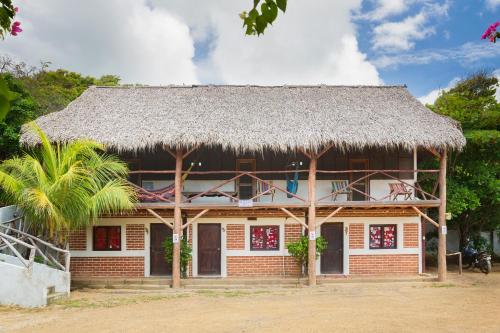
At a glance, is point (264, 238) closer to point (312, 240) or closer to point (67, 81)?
point (312, 240)

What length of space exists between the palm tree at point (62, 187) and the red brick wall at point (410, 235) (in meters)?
8.50

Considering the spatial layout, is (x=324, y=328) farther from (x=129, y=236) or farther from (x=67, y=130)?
(x=67, y=130)

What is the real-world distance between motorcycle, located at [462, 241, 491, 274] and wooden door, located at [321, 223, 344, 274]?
473cm

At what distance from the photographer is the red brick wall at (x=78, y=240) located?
14.6 meters

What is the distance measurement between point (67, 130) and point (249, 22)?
12.4 metres

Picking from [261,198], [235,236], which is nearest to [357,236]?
[261,198]

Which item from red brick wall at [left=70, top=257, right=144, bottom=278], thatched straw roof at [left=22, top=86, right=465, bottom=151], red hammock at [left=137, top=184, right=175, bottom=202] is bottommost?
red brick wall at [left=70, top=257, right=144, bottom=278]

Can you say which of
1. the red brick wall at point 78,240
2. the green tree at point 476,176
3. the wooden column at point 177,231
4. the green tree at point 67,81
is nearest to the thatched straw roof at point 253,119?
the wooden column at point 177,231

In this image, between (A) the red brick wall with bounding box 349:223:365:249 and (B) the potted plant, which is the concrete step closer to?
(B) the potted plant

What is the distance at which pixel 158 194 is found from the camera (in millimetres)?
13703

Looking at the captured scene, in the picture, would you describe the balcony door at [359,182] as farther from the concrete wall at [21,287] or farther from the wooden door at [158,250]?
the concrete wall at [21,287]

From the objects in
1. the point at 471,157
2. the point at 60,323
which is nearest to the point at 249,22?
the point at 60,323

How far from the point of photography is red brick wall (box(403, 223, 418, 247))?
49.1ft

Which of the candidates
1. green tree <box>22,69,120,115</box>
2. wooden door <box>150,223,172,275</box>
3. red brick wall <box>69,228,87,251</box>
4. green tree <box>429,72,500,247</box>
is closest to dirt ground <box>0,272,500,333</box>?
wooden door <box>150,223,172,275</box>
